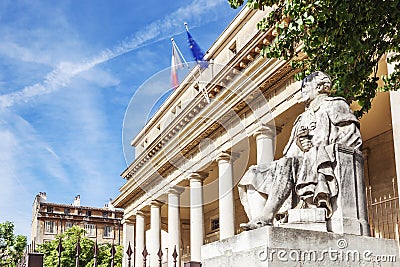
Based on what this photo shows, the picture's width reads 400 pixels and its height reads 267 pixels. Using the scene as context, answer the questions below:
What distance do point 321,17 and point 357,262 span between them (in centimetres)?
473

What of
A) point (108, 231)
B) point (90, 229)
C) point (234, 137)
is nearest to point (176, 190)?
point (234, 137)

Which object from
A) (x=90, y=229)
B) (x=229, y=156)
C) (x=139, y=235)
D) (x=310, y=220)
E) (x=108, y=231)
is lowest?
(x=310, y=220)

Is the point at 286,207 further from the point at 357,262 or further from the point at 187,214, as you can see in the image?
the point at 187,214

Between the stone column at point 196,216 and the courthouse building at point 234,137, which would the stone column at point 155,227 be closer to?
the courthouse building at point 234,137

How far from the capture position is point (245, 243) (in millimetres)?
6113

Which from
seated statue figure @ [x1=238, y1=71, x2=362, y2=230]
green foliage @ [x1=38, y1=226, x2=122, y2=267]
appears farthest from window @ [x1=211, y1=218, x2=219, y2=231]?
seated statue figure @ [x1=238, y1=71, x2=362, y2=230]

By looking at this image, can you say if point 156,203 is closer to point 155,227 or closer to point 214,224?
point 155,227

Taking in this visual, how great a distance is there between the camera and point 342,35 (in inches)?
392

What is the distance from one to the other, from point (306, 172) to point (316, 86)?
1.48 meters

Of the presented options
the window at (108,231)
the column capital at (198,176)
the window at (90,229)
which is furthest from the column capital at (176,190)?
the window at (108,231)

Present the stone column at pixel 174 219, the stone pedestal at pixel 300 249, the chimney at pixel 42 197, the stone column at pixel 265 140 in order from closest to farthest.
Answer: the stone pedestal at pixel 300 249, the stone column at pixel 265 140, the stone column at pixel 174 219, the chimney at pixel 42 197

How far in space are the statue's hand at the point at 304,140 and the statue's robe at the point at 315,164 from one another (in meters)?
0.04

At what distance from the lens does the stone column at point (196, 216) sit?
90.7 feet

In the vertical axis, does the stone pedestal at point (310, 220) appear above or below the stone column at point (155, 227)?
below
